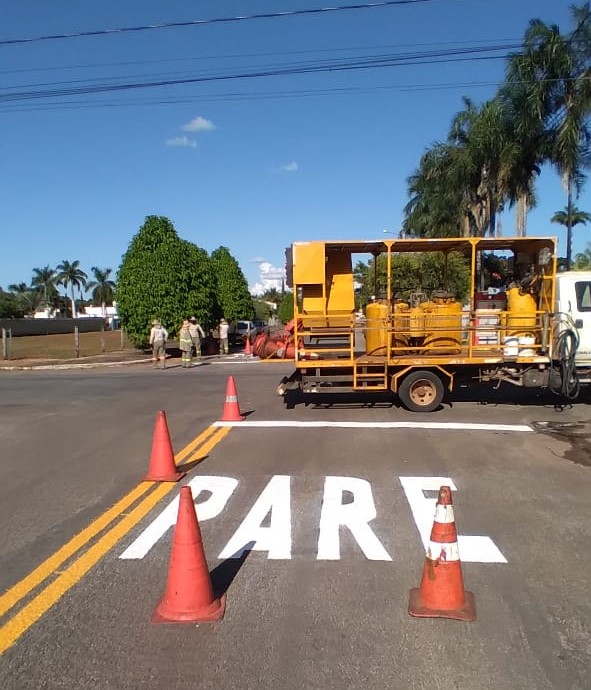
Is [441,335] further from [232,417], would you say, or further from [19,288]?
[19,288]

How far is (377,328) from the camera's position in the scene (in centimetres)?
1140

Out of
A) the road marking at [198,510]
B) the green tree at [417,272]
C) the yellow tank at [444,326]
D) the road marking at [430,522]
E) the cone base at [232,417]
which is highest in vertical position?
the green tree at [417,272]

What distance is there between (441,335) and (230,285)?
32.1 metres

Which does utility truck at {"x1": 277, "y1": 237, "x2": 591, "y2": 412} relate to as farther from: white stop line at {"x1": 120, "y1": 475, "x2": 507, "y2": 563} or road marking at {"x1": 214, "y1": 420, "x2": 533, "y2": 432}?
white stop line at {"x1": 120, "y1": 475, "x2": 507, "y2": 563}

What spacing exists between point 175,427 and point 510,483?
557 cm

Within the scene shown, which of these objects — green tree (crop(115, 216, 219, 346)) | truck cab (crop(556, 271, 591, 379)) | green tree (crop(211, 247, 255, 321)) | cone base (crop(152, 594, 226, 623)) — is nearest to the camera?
cone base (crop(152, 594, 226, 623))

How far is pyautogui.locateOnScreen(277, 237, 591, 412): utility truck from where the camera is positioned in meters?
11.1

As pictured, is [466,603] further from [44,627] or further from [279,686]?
[44,627]

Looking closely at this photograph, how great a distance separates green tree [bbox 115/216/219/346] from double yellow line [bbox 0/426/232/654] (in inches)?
831

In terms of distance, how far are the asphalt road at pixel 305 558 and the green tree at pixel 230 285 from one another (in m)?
32.6

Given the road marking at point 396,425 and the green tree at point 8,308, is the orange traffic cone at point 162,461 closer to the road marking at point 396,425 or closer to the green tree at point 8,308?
the road marking at point 396,425

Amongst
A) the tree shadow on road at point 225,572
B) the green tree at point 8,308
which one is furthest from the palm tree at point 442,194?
the green tree at point 8,308

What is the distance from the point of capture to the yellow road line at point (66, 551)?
13.6 feet

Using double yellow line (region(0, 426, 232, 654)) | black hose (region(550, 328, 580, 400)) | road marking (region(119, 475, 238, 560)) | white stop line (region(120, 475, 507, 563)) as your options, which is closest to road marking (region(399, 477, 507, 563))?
white stop line (region(120, 475, 507, 563))
